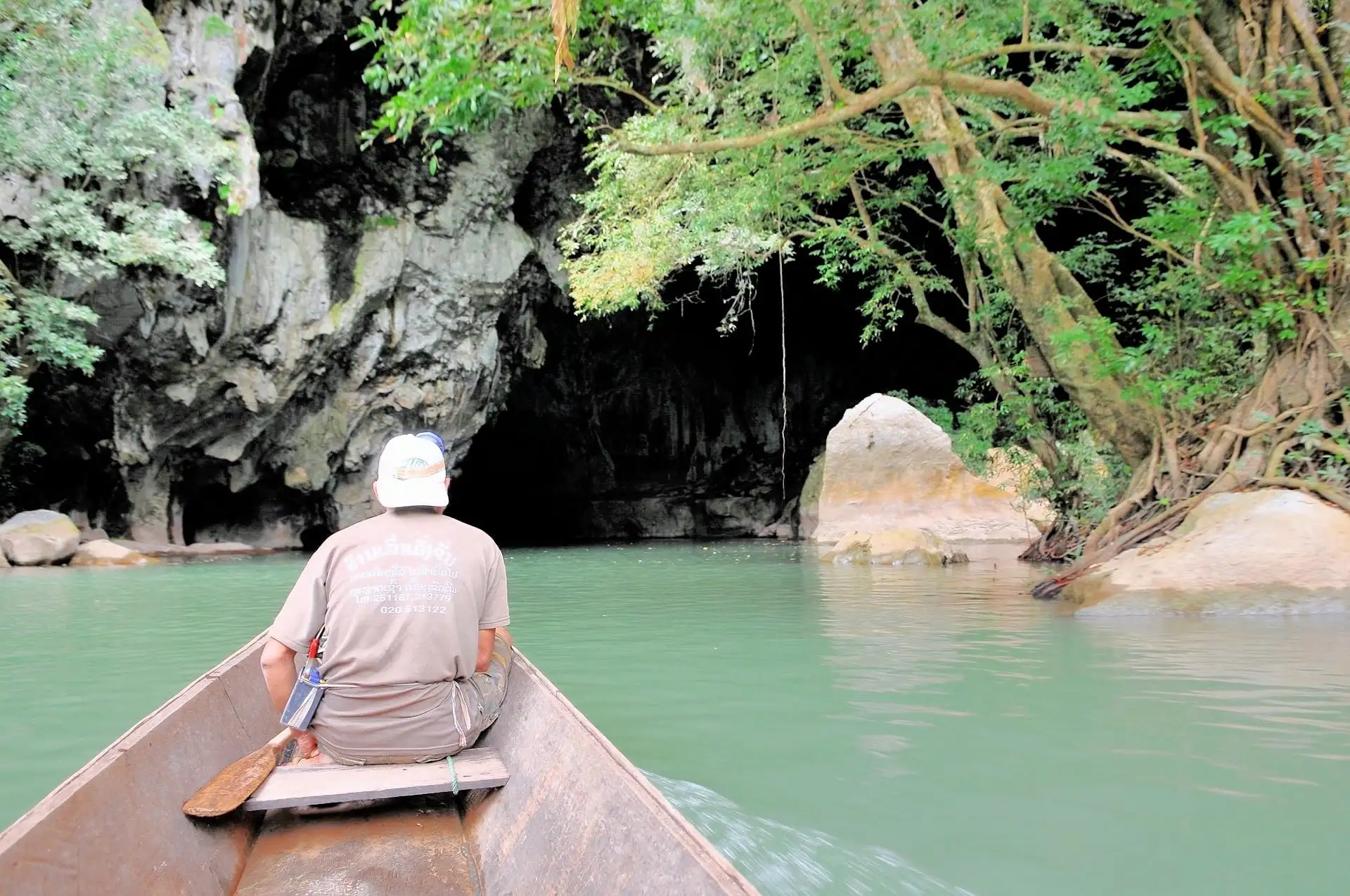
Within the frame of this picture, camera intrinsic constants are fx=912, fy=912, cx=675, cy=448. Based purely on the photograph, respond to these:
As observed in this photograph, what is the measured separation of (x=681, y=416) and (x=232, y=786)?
2228cm

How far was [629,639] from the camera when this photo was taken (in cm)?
585

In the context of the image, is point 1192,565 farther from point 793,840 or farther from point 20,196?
point 20,196

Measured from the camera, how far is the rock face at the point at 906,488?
52.3 ft

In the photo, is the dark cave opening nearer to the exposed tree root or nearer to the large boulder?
the large boulder

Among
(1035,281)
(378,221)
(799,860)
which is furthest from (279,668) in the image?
(378,221)

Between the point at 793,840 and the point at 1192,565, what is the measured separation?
16.8ft

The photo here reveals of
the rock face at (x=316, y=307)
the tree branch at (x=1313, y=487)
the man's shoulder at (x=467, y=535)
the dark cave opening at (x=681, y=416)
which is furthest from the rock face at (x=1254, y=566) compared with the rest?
the dark cave opening at (x=681, y=416)

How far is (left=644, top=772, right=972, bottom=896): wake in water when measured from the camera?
2.26 m

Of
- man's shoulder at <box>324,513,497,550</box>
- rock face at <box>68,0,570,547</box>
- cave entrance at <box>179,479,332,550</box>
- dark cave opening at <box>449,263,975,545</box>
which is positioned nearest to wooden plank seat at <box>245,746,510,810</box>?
man's shoulder at <box>324,513,497,550</box>

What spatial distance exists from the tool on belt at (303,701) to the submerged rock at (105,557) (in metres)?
12.9

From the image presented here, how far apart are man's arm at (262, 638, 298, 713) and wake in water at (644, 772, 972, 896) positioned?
121 centimetres

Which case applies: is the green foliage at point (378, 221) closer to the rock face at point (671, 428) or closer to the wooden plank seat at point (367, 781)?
the rock face at point (671, 428)

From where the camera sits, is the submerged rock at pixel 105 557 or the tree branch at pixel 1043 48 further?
the submerged rock at pixel 105 557

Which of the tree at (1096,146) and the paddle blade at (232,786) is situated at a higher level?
the tree at (1096,146)
